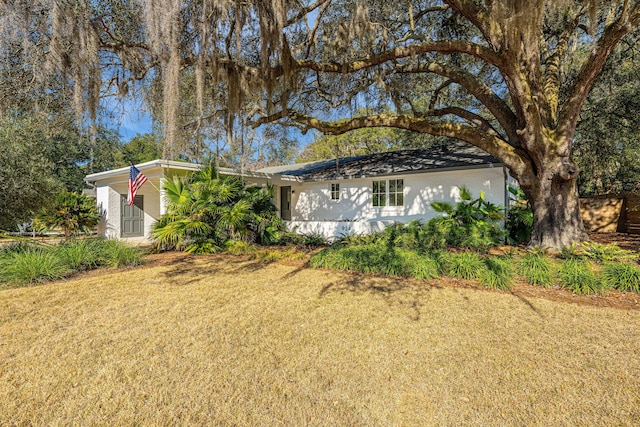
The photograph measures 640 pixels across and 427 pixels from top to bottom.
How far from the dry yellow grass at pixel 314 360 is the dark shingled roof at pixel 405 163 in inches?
262

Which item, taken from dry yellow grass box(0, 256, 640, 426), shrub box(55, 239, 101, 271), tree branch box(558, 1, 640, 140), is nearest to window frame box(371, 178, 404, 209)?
tree branch box(558, 1, 640, 140)

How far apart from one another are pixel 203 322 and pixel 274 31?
5.07 meters

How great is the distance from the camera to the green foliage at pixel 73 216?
44.2 ft

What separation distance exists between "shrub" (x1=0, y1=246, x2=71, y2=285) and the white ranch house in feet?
12.8

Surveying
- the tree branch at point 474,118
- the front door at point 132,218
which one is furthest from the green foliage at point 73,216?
the tree branch at point 474,118

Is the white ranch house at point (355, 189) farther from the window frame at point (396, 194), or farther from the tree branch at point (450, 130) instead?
the tree branch at point (450, 130)

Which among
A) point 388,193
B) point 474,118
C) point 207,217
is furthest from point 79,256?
point 474,118

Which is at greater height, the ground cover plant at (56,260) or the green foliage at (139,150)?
the green foliage at (139,150)

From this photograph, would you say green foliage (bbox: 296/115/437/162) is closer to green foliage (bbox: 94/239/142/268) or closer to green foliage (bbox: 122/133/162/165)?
green foliage (bbox: 122/133/162/165)

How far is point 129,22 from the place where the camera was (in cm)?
576

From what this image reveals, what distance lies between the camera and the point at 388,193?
12.4 m

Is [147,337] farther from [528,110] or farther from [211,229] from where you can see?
[528,110]

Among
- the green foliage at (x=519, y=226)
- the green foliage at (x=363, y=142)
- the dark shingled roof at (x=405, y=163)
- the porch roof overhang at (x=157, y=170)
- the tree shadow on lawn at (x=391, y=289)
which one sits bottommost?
the tree shadow on lawn at (x=391, y=289)

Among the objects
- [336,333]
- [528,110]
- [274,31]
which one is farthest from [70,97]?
[528,110]
